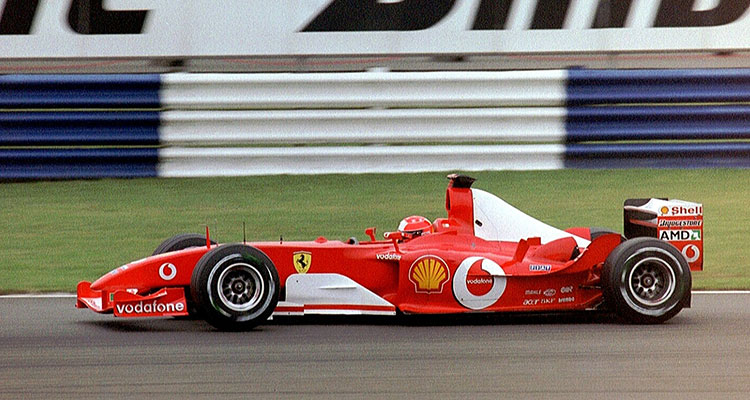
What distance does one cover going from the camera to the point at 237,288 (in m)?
6.46

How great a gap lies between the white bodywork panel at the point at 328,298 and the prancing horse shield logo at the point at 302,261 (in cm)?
3

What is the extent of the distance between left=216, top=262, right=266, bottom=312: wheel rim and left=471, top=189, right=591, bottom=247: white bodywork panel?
1.37 meters

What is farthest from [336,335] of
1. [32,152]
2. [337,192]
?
[32,152]

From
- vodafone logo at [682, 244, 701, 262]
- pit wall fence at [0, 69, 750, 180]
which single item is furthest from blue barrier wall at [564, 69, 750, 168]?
vodafone logo at [682, 244, 701, 262]

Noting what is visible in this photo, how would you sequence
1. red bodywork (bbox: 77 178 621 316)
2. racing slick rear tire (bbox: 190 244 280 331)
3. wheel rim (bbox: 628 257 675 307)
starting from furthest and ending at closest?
wheel rim (bbox: 628 257 675 307) < red bodywork (bbox: 77 178 621 316) < racing slick rear tire (bbox: 190 244 280 331)

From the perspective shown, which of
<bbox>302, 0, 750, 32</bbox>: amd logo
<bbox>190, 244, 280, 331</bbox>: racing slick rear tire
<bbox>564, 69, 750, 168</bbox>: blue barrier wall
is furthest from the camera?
<bbox>302, 0, 750, 32</bbox>: amd logo

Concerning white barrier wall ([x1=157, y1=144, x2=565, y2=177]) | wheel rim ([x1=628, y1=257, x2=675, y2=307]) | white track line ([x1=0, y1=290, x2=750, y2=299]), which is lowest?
white track line ([x1=0, y1=290, x2=750, y2=299])

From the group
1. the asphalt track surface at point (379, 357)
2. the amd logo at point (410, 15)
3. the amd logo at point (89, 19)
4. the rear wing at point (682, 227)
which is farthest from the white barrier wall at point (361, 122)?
the asphalt track surface at point (379, 357)

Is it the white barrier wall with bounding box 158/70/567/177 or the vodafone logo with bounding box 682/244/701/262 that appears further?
the white barrier wall with bounding box 158/70/567/177

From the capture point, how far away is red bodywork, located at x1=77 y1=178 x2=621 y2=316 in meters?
6.57

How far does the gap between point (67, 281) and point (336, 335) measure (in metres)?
2.70

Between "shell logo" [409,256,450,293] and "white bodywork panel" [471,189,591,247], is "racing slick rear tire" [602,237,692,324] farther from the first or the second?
"shell logo" [409,256,450,293]

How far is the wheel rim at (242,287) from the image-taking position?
643cm

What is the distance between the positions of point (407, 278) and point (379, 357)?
857 mm
